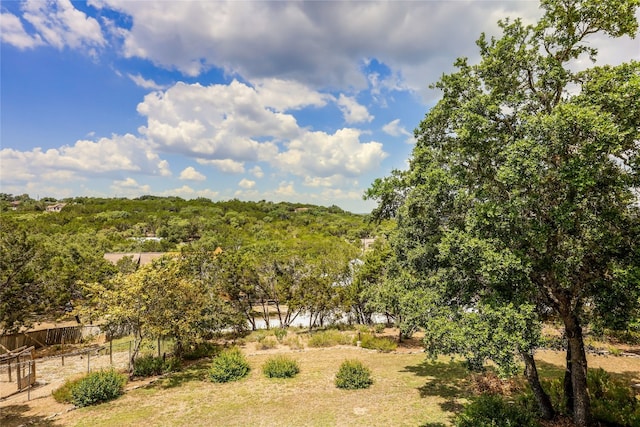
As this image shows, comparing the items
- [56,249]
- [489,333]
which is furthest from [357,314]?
[56,249]

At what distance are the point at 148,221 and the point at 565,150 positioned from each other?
297 ft

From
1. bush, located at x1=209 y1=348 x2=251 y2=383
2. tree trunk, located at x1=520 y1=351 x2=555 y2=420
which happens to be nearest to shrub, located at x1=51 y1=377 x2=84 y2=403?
bush, located at x1=209 y1=348 x2=251 y2=383

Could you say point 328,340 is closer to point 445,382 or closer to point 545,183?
point 445,382

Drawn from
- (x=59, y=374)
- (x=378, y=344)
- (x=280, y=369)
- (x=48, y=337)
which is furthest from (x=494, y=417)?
(x=48, y=337)

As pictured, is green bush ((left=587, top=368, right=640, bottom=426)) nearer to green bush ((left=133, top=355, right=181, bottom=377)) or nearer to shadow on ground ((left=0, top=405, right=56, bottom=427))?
green bush ((left=133, top=355, right=181, bottom=377))

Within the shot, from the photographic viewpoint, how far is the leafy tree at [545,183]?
7.04 m

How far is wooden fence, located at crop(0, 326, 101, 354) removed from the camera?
1969 cm

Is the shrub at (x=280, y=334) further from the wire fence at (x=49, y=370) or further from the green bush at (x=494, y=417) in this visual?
the green bush at (x=494, y=417)

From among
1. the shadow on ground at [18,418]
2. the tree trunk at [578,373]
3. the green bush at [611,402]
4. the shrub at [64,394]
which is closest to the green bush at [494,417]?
the tree trunk at [578,373]

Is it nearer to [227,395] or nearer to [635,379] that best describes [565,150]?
[635,379]

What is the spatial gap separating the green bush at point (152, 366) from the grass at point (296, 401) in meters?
0.74

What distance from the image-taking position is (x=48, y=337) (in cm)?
2239

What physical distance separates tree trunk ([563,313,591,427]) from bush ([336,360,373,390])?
722 centimetres

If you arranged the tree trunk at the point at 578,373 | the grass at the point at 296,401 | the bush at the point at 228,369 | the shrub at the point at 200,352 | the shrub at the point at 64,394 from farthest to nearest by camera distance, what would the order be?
1. the shrub at the point at 200,352
2. the bush at the point at 228,369
3. the shrub at the point at 64,394
4. the grass at the point at 296,401
5. the tree trunk at the point at 578,373
